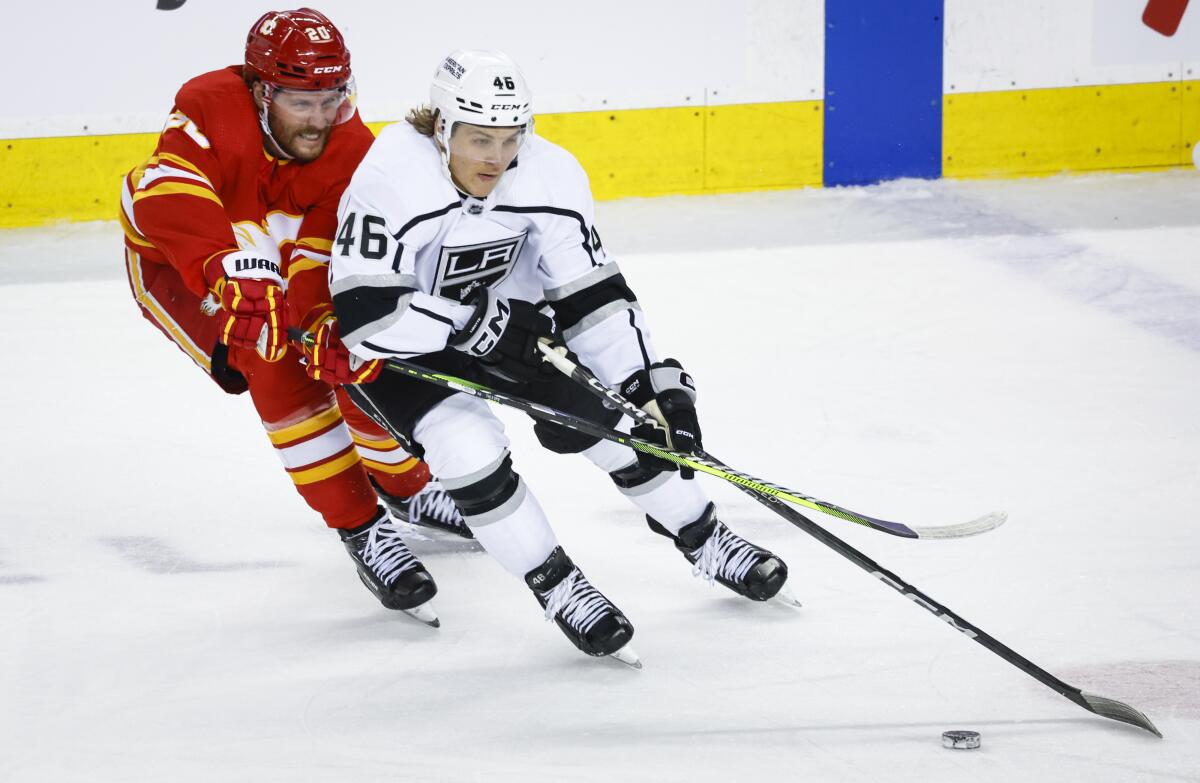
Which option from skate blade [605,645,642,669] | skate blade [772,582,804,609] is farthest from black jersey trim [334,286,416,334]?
skate blade [772,582,804,609]

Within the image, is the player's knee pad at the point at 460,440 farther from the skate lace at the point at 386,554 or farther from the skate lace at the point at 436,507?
the skate lace at the point at 436,507

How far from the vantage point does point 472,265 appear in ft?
8.21

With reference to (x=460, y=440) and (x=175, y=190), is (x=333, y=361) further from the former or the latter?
(x=175, y=190)

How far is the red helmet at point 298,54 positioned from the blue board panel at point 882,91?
3602mm

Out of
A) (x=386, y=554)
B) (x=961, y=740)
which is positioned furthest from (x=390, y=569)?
(x=961, y=740)

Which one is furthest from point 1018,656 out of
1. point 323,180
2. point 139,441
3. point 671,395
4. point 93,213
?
point 93,213

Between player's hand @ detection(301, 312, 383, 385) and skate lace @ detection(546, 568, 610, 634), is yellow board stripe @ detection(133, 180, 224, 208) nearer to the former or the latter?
player's hand @ detection(301, 312, 383, 385)

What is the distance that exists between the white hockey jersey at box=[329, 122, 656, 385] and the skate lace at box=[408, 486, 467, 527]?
58 cm

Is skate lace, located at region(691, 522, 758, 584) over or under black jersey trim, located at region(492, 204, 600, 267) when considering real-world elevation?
under

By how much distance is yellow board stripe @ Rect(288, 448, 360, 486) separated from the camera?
2.70 metres

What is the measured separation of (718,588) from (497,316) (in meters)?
0.66

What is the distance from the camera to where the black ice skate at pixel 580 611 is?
2.37 metres

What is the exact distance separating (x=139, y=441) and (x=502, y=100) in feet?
5.48

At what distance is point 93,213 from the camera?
570 cm
